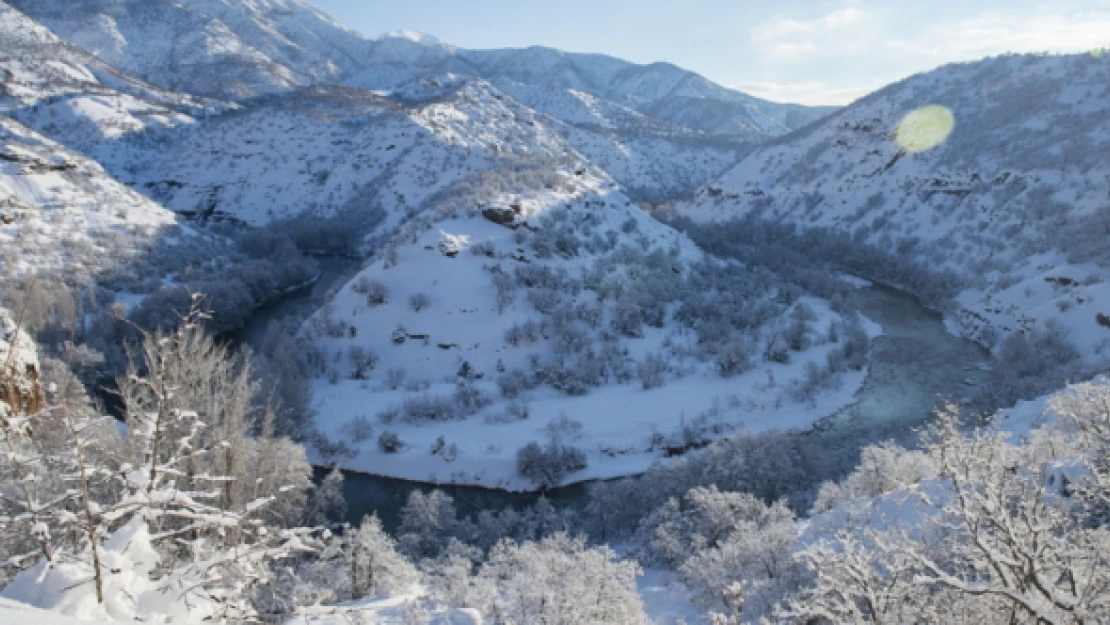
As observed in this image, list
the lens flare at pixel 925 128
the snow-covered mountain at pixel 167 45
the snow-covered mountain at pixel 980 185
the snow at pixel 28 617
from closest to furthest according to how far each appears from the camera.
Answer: the snow at pixel 28 617
the snow-covered mountain at pixel 980 185
the lens flare at pixel 925 128
the snow-covered mountain at pixel 167 45

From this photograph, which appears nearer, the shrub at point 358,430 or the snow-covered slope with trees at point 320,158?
the shrub at point 358,430

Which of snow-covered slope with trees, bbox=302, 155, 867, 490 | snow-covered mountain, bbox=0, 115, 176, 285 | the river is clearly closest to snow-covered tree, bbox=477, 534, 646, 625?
the river

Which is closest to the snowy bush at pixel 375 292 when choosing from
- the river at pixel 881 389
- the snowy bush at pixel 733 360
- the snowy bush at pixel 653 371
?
the river at pixel 881 389

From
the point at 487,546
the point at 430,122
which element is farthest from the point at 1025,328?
the point at 430,122

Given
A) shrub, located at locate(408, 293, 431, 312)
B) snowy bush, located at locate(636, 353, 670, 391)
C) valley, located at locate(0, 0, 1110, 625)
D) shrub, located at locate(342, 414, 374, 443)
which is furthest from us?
shrub, located at locate(408, 293, 431, 312)

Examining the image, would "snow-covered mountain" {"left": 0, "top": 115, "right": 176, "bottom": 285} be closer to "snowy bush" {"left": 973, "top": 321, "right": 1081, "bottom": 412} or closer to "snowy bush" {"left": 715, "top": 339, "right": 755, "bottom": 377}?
"snowy bush" {"left": 715, "top": 339, "right": 755, "bottom": 377}

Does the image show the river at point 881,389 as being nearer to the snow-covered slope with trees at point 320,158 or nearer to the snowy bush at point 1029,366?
the snowy bush at point 1029,366
